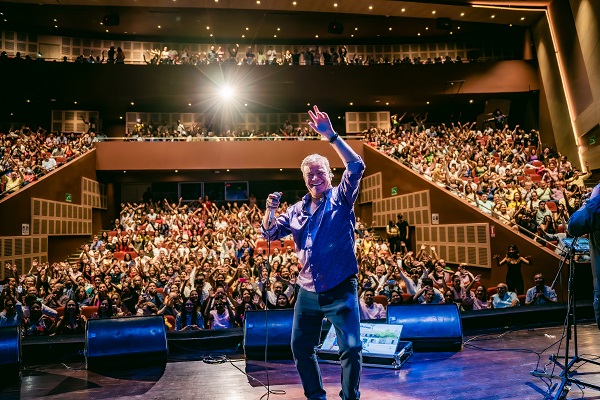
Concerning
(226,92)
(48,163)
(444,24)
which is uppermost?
(444,24)

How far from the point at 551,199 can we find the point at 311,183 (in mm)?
10430

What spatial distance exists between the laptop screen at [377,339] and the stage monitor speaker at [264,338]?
386 mm

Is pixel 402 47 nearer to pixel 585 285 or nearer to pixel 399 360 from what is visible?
pixel 585 285

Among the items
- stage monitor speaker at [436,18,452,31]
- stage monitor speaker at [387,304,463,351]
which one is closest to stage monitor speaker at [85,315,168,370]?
stage monitor speaker at [387,304,463,351]

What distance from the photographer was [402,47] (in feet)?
69.5

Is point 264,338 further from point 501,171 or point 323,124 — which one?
point 501,171

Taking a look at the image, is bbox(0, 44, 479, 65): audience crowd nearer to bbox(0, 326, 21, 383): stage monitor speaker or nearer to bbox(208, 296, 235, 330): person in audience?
bbox(208, 296, 235, 330): person in audience

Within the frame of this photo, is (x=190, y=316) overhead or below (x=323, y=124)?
below

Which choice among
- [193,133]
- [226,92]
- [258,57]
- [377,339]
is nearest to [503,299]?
[377,339]

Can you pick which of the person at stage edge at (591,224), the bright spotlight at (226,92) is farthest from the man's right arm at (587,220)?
the bright spotlight at (226,92)

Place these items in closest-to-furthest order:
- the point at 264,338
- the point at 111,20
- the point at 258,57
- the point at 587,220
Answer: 1. the point at 587,220
2. the point at 264,338
3. the point at 111,20
4. the point at 258,57

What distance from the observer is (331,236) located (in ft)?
7.95

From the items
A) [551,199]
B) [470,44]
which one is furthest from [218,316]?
[470,44]

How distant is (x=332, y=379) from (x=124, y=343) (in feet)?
5.79
